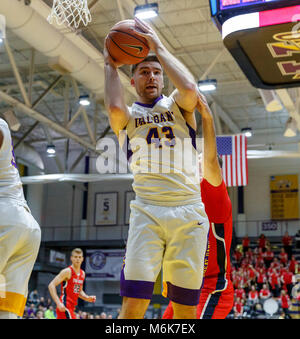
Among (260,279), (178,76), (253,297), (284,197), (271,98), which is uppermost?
(271,98)

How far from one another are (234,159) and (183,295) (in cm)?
1081

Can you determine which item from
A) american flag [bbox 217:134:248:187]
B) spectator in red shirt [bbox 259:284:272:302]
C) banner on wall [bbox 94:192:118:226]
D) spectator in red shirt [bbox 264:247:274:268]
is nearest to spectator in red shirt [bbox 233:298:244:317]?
spectator in red shirt [bbox 259:284:272:302]

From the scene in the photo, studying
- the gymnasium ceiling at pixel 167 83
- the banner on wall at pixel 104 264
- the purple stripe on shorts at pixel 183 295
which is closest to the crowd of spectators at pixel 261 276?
the gymnasium ceiling at pixel 167 83

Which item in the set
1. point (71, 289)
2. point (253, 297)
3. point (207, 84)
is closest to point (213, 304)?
point (71, 289)

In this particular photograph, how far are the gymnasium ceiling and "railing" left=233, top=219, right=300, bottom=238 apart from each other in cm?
342

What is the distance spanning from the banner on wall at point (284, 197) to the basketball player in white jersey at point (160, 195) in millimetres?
21471

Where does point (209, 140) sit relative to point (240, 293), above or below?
above

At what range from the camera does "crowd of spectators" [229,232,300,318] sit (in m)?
17.6

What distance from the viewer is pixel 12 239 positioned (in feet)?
10.8

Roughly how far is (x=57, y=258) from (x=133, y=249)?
22.2 m

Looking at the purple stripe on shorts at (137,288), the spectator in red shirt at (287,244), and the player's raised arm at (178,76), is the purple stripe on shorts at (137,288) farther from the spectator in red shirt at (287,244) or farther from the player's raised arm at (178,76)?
the spectator in red shirt at (287,244)

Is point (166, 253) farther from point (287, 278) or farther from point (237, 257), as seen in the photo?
point (237, 257)

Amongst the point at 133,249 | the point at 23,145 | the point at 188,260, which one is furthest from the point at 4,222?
the point at 23,145

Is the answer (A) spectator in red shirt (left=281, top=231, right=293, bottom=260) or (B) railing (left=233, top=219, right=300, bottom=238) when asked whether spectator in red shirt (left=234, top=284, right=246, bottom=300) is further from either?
(B) railing (left=233, top=219, right=300, bottom=238)
